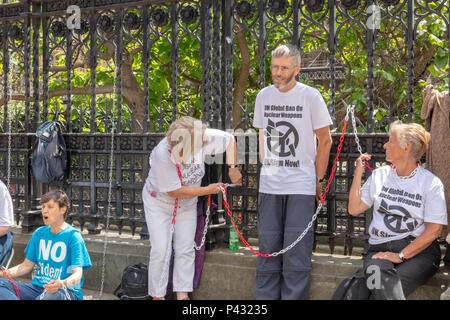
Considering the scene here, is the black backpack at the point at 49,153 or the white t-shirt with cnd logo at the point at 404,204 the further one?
the black backpack at the point at 49,153

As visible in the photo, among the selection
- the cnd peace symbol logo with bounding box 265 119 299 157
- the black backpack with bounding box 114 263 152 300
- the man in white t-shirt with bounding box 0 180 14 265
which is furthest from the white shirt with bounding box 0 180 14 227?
the cnd peace symbol logo with bounding box 265 119 299 157

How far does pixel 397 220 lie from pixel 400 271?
1.28 feet

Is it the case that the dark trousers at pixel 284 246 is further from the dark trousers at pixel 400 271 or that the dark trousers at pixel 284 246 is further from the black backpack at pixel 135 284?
the black backpack at pixel 135 284

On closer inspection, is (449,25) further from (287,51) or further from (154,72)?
(154,72)

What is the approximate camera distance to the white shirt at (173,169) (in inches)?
201

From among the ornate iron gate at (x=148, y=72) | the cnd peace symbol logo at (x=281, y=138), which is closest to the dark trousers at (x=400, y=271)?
the ornate iron gate at (x=148, y=72)

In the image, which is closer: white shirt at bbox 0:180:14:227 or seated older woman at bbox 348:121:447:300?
seated older woman at bbox 348:121:447:300

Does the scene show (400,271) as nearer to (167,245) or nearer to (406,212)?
(406,212)

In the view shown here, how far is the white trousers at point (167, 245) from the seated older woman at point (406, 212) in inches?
62.3

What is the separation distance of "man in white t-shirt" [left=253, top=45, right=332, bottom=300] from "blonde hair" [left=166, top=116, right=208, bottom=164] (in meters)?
0.56

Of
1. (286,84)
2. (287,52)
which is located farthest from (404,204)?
(287,52)

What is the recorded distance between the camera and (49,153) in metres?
6.57

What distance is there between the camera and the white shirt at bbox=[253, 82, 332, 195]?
15.7 feet

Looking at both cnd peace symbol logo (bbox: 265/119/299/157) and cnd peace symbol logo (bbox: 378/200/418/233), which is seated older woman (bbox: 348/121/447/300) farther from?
cnd peace symbol logo (bbox: 265/119/299/157)
